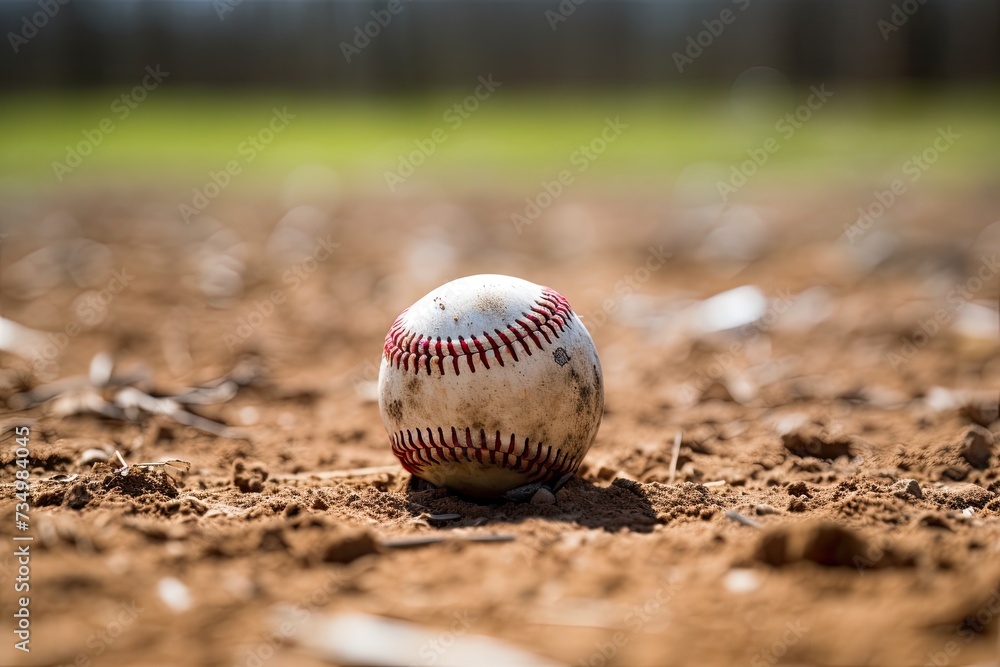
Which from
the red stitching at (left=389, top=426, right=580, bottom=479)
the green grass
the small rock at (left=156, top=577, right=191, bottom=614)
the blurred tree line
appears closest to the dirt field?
the small rock at (left=156, top=577, right=191, bottom=614)

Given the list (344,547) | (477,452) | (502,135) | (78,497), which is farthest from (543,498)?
(502,135)

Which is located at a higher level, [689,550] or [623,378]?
[623,378]

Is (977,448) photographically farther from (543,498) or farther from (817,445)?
(543,498)

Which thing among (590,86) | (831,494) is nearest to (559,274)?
(831,494)

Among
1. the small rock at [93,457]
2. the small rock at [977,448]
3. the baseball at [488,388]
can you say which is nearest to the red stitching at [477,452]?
the baseball at [488,388]

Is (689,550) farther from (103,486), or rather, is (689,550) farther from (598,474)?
(103,486)

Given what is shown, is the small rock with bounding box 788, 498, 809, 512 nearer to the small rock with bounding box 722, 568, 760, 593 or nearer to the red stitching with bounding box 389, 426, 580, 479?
the small rock with bounding box 722, 568, 760, 593

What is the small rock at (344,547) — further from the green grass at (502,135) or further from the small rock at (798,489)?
the green grass at (502,135)
